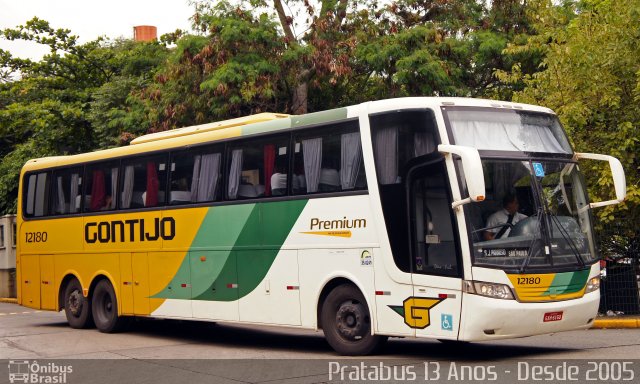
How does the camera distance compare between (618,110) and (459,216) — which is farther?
(618,110)

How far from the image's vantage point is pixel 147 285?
17.4m

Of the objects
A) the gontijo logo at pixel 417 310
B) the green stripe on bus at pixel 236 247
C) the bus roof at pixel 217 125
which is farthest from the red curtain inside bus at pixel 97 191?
the gontijo logo at pixel 417 310

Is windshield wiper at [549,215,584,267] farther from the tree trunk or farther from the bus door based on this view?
the tree trunk

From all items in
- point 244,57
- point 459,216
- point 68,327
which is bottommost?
point 68,327

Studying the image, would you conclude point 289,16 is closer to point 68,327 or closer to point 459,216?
point 68,327

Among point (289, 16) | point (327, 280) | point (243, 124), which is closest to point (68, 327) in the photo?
point (243, 124)

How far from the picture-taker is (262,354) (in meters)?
14.0

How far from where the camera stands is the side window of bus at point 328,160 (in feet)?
43.0

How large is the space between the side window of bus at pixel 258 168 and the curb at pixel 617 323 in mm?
6460

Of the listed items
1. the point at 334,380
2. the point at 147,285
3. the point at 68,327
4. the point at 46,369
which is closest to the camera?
the point at 334,380

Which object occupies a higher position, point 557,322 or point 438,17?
point 438,17

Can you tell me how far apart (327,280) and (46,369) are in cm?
402

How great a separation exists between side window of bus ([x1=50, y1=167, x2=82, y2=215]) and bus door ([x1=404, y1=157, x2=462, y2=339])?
943cm

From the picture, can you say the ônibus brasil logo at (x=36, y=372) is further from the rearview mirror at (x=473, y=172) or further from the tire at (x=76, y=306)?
the rearview mirror at (x=473, y=172)
